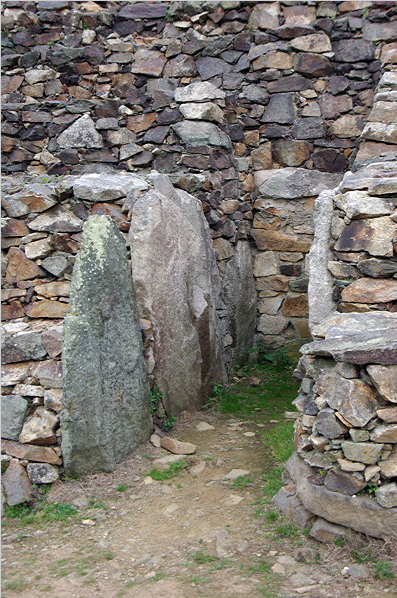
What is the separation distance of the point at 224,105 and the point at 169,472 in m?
4.72

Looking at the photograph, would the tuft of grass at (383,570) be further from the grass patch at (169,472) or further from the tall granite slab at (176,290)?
the tall granite slab at (176,290)

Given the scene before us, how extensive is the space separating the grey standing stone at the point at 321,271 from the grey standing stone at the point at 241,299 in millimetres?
2641

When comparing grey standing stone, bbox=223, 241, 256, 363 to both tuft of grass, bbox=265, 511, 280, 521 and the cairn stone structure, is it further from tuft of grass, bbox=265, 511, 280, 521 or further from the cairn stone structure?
tuft of grass, bbox=265, 511, 280, 521

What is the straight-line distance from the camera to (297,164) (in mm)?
8594

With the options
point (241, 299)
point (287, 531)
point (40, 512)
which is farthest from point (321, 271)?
point (241, 299)

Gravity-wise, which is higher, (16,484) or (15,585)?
(16,484)

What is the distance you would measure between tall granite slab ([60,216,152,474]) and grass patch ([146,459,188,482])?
33 cm

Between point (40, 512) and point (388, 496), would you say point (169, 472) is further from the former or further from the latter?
point (388, 496)

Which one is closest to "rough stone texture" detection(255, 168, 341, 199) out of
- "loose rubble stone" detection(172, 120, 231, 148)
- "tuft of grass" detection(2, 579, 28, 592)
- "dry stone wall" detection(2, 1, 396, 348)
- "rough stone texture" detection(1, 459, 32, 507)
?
"dry stone wall" detection(2, 1, 396, 348)

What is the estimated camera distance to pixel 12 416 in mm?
5355

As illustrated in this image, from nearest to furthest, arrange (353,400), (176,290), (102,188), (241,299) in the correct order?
(353,400)
(102,188)
(176,290)
(241,299)

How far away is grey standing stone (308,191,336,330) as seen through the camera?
5355 millimetres

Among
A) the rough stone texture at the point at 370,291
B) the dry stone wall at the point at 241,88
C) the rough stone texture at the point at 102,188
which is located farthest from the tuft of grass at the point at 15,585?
the dry stone wall at the point at 241,88

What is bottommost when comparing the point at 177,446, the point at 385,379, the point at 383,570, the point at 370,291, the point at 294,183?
the point at 383,570
